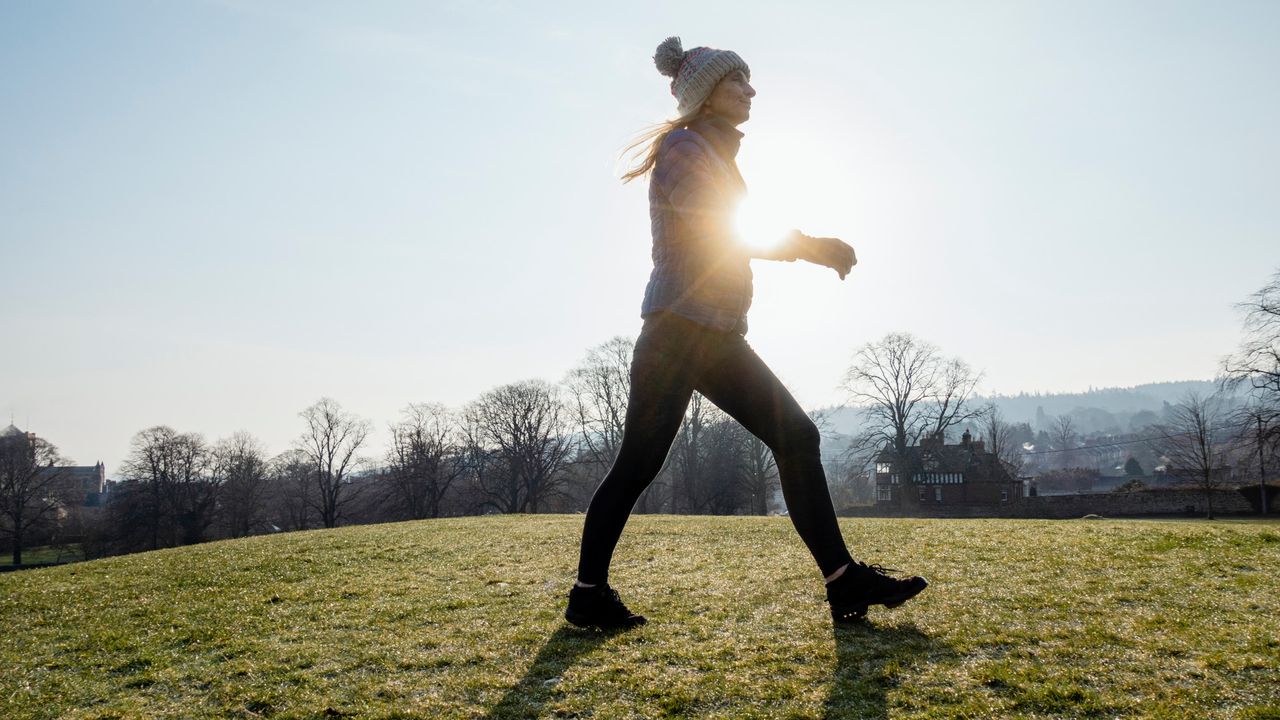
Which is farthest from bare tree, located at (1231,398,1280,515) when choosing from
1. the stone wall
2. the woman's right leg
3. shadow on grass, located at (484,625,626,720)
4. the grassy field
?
shadow on grass, located at (484,625,626,720)

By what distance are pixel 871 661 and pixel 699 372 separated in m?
1.45

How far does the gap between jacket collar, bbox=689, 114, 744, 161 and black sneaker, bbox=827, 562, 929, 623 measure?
6.73 feet

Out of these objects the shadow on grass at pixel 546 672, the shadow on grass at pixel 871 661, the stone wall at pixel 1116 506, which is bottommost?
the stone wall at pixel 1116 506

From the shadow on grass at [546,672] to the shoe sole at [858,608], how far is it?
920 mm

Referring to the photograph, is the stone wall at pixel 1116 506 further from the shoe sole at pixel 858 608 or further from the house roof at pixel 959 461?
the shoe sole at pixel 858 608

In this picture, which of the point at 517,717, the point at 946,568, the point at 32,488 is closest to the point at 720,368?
the point at 517,717

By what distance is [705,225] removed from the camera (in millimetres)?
3391

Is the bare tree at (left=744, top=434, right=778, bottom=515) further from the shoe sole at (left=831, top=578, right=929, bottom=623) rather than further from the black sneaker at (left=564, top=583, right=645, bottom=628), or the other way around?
the black sneaker at (left=564, top=583, right=645, bottom=628)

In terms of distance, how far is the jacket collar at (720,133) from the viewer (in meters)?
3.67

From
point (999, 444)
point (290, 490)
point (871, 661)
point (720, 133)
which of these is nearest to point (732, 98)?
point (720, 133)

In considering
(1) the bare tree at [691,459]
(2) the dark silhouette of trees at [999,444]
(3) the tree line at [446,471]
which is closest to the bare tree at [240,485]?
(3) the tree line at [446,471]

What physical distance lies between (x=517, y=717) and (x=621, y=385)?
54653 millimetres

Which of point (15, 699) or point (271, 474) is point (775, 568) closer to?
point (15, 699)

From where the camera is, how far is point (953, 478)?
64500 mm
